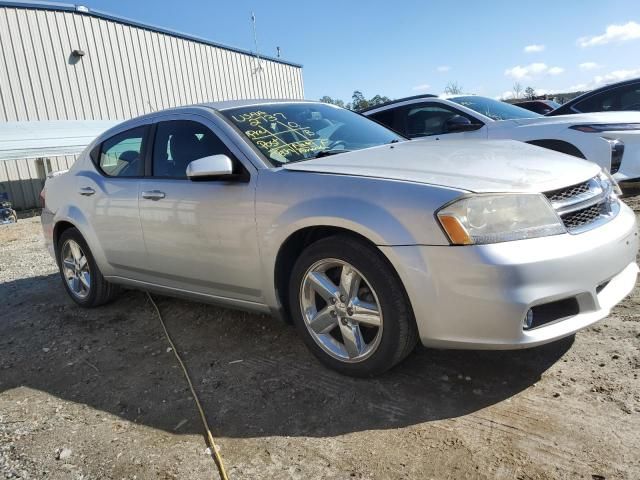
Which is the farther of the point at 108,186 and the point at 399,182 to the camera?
the point at 108,186

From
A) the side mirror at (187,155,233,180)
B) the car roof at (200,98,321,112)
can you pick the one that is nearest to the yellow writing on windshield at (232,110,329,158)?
the car roof at (200,98,321,112)

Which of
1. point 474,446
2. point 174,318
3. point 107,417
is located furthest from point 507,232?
→ point 174,318

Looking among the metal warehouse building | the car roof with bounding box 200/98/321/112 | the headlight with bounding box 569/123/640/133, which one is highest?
the metal warehouse building

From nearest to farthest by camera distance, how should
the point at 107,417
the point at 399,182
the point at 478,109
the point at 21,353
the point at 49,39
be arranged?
1. the point at 399,182
2. the point at 107,417
3. the point at 21,353
4. the point at 478,109
5. the point at 49,39

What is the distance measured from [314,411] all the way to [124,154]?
2.69 metres

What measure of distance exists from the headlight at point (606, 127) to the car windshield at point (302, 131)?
305 centimetres

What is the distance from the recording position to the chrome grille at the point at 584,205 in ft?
8.16

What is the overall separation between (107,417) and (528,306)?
227 centimetres

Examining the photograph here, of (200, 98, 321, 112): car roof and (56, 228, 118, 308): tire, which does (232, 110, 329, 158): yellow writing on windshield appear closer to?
(200, 98, 321, 112): car roof

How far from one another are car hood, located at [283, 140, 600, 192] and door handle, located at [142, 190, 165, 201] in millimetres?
1094

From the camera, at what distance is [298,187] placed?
2842mm

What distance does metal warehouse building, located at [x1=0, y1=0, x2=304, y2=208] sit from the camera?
12062mm

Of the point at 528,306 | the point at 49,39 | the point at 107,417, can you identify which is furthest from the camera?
the point at 49,39

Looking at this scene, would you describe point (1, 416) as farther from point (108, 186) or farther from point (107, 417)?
point (108, 186)
